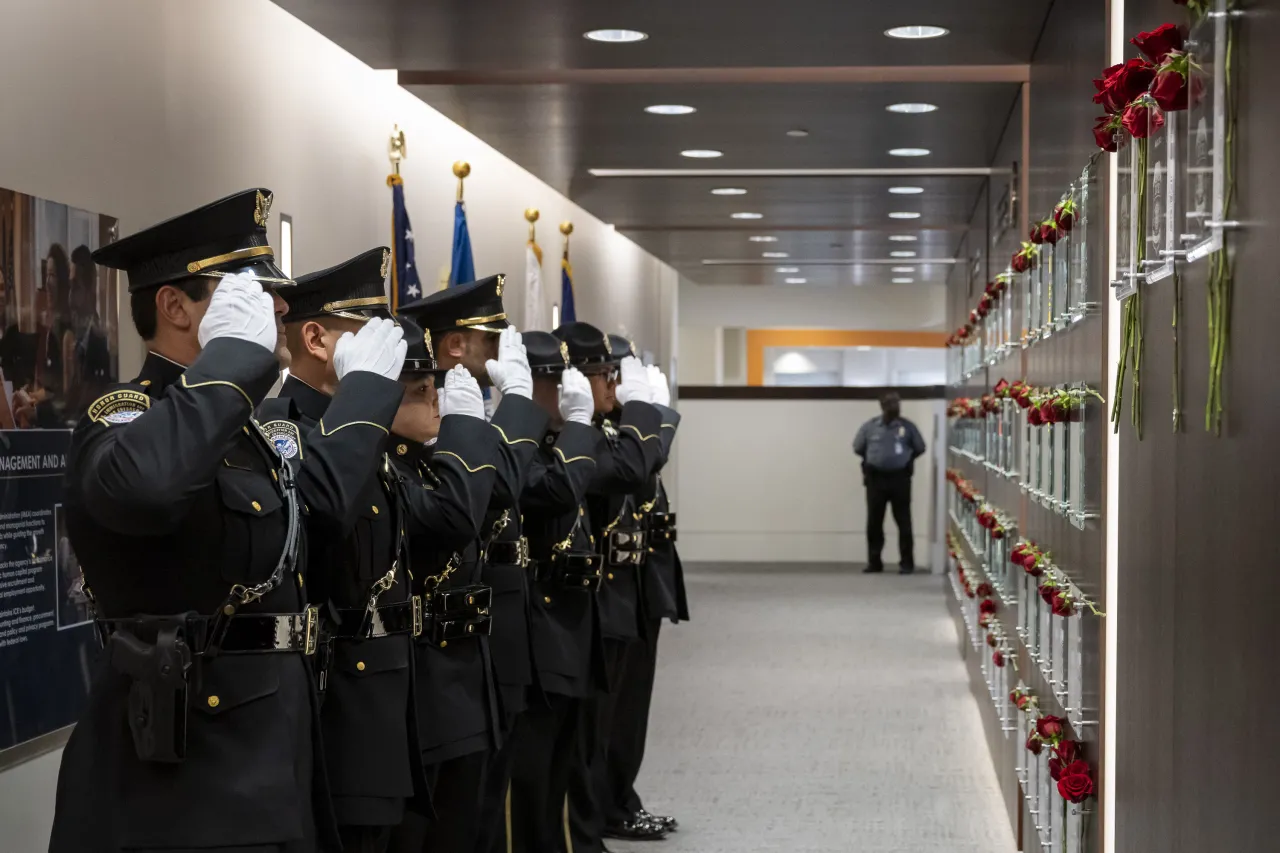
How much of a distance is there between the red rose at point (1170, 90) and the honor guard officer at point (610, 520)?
2728 millimetres

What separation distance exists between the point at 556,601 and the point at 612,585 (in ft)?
2.18

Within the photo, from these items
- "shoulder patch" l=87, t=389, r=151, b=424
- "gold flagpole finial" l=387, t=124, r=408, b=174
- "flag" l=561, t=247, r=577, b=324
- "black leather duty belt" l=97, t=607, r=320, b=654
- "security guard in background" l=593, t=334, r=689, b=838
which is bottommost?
"security guard in background" l=593, t=334, r=689, b=838

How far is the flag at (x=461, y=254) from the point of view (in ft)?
21.3

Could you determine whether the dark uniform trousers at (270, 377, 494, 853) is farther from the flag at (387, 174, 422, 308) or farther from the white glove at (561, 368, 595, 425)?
the flag at (387, 174, 422, 308)

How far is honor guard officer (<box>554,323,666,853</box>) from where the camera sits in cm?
484

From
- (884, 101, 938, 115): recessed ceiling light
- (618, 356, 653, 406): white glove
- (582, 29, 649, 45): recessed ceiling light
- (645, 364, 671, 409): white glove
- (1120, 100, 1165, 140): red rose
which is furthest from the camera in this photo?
(645, 364, 671, 409): white glove

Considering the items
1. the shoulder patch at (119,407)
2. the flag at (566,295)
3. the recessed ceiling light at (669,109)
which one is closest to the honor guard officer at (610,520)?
the recessed ceiling light at (669,109)

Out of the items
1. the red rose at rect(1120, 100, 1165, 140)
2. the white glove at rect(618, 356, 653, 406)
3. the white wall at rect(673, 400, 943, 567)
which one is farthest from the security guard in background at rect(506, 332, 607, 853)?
the white wall at rect(673, 400, 943, 567)

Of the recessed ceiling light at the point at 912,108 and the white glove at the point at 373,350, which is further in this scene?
the recessed ceiling light at the point at 912,108

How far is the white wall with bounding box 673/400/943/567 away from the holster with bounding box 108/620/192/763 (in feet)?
42.8

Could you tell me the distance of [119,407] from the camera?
2.33 metres

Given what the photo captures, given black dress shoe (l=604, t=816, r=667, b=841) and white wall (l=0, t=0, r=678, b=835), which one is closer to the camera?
white wall (l=0, t=0, r=678, b=835)

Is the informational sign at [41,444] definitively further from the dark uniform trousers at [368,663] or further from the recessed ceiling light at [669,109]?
the recessed ceiling light at [669,109]

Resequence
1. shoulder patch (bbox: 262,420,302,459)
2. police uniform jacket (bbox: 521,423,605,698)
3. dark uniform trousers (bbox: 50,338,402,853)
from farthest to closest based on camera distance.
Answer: police uniform jacket (bbox: 521,423,605,698) → shoulder patch (bbox: 262,420,302,459) → dark uniform trousers (bbox: 50,338,402,853)
